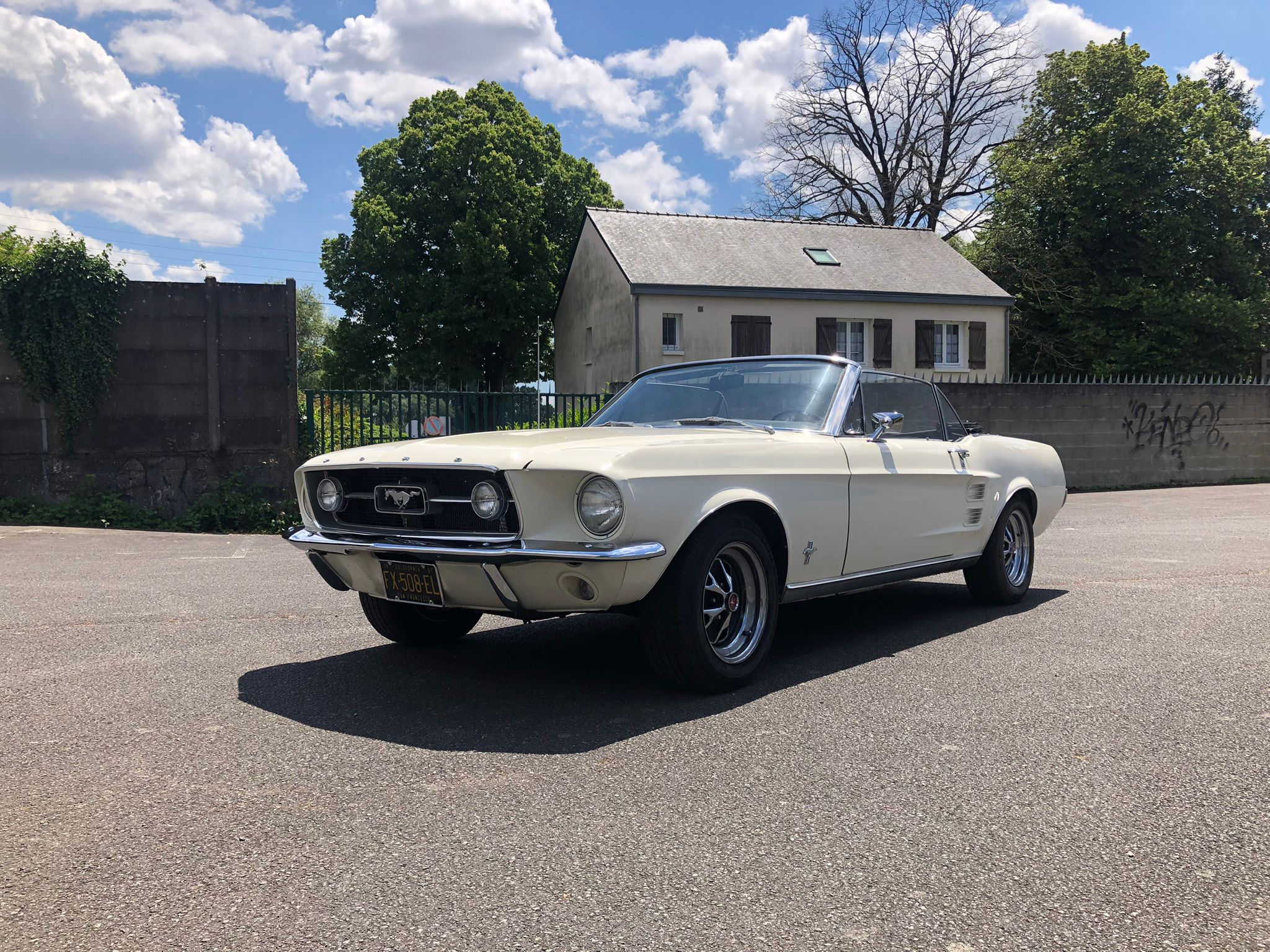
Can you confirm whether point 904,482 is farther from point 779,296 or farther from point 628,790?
point 779,296

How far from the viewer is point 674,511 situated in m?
3.97

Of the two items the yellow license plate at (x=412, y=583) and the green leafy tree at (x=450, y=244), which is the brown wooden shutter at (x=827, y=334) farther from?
the yellow license plate at (x=412, y=583)

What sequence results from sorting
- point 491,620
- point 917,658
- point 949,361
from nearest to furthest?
point 917,658
point 491,620
point 949,361

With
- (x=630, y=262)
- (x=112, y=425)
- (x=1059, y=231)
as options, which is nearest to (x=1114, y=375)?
(x=1059, y=231)

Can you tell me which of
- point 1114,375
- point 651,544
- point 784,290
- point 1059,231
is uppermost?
point 1059,231

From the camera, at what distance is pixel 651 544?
3.86 m

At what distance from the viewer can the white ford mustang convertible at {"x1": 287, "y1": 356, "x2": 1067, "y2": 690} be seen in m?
3.86

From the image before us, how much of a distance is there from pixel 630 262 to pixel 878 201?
55.9 feet

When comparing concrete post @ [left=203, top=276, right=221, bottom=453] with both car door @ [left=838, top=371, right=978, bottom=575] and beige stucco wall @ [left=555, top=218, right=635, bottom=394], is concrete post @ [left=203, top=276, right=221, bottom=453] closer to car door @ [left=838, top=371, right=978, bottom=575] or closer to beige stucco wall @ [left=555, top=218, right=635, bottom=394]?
car door @ [left=838, top=371, right=978, bottom=575]

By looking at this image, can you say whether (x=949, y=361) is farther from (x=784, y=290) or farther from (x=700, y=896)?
(x=700, y=896)

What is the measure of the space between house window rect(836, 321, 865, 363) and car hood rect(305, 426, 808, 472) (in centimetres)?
2458

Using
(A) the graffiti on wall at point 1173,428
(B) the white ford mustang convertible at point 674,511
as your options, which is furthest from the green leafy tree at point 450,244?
(B) the white ford mustang convertible at point 674,511

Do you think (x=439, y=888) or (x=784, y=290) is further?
(x=784, y=290)

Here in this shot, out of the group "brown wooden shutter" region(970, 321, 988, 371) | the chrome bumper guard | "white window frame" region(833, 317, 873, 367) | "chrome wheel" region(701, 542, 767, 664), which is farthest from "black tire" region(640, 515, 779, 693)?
"brown wooden shutter" region(970, 321, 988, 371)
